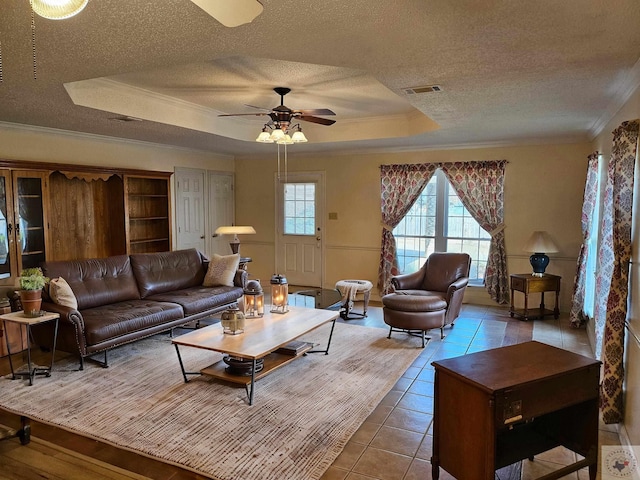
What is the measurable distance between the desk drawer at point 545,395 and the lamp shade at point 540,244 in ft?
12.4

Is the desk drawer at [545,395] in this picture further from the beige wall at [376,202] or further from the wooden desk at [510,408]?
the beige wall at [376,202]

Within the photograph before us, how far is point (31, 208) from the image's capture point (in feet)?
16.8

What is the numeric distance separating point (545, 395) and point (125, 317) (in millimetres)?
3623

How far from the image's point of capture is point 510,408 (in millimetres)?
2086

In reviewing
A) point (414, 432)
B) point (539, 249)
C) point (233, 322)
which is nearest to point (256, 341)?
point (233, 322)

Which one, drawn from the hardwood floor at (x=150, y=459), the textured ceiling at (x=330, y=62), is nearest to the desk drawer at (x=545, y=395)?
the hardwood floor at (x=150, y=459)

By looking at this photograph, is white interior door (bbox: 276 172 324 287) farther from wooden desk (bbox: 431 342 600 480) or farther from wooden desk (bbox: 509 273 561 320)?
wooden desk (bbox: 431 342 600 480)

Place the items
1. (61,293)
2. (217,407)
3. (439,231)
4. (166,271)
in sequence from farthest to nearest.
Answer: (439,231), (166,271), (61,293), (217,407)

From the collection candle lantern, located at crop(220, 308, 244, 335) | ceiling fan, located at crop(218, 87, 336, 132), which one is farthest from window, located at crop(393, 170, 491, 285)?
candle lantern, located at crop(220, 308, 244, 335)

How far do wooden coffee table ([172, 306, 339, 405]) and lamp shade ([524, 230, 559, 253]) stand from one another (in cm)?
301

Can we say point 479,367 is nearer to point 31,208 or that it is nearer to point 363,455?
point 363,455

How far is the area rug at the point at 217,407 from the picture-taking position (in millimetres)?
2758

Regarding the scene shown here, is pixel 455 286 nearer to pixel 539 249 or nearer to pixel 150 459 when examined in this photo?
pixel 539 249

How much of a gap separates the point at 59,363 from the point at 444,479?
11.7ft
